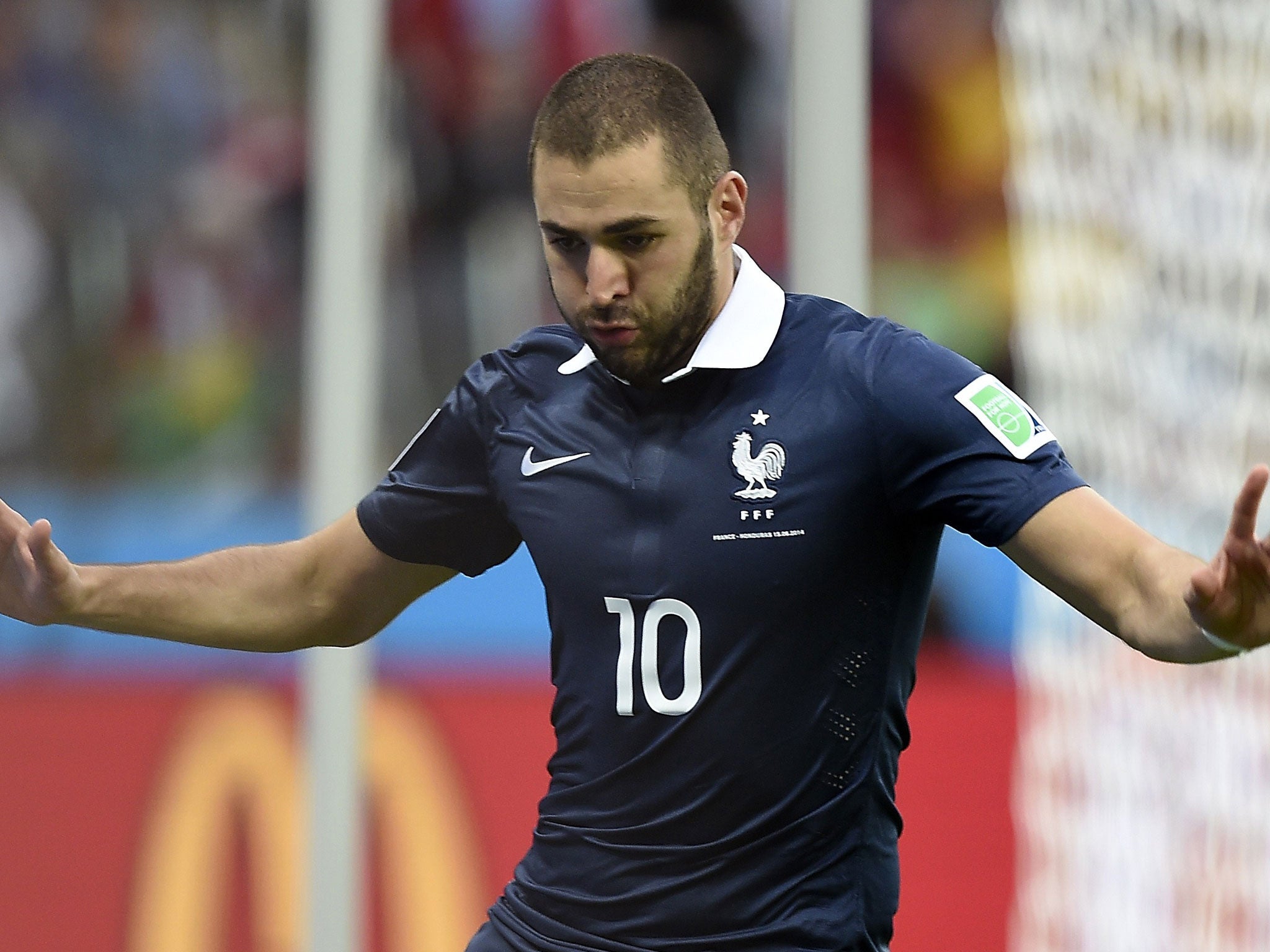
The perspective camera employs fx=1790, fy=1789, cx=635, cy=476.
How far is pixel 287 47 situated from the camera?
7.43 m

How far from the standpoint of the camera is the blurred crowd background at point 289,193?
6844 millimetres

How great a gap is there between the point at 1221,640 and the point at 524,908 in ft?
3.36

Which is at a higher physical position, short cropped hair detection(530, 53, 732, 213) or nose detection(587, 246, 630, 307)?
short cropped hair detection(530, 53, 732, 213)

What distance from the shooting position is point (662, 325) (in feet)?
7.77

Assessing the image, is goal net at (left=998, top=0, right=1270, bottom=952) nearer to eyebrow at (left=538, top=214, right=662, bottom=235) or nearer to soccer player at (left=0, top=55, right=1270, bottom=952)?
soccer player at (left=0, top=55, right=1270, bottom=952)

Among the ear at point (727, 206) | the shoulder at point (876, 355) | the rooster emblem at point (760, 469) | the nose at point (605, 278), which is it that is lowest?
the rooster emblem at point (760, 469)

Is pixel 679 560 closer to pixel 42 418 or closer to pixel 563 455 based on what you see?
pixel 563 455

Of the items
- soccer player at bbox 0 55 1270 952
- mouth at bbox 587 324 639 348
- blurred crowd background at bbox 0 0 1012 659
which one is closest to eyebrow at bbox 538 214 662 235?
soccer player at bbox 0 55 1270 952

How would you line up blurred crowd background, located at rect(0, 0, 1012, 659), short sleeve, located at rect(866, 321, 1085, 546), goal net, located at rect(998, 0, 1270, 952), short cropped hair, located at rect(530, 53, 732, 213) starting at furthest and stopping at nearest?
blurred crowd background, located at rect(0, 0, 1012, 659) < goal net, located at rect(998, 0, 1270, 952) < short cropped hair, located at rect(530, 53, 732, 213) < short sleeve, located at rect(866, 321, 1085, 546)

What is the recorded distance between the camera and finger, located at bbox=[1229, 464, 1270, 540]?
1896 mm

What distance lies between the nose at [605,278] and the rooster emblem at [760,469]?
269 millimetres

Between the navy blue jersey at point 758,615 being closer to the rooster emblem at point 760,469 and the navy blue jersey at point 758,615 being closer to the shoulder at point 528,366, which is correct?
the rooster emblem at point 760,469

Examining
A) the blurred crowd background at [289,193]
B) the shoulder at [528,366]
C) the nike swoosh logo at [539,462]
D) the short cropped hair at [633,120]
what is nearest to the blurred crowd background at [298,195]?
the blurred crowd background at [289,193]

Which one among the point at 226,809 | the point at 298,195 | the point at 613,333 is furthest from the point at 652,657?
the point at 298,195
